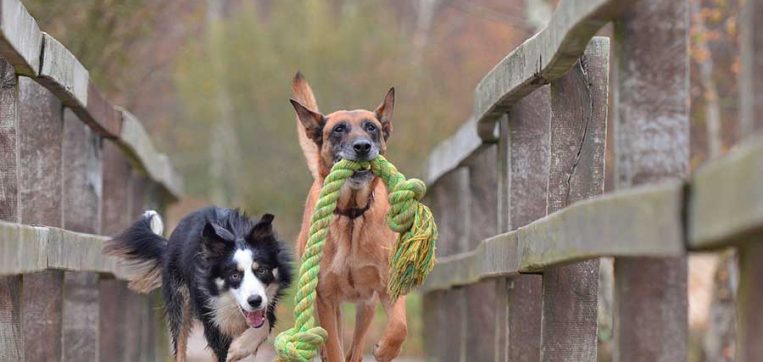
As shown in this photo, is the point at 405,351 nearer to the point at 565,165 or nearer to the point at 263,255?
the point at 263,255

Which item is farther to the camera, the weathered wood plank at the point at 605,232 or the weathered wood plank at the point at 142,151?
the weathered wood plank at the point at 142,151

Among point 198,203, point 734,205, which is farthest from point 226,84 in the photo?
point 734,205

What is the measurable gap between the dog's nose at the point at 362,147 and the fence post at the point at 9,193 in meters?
1.79

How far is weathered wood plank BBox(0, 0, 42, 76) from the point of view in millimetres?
4098

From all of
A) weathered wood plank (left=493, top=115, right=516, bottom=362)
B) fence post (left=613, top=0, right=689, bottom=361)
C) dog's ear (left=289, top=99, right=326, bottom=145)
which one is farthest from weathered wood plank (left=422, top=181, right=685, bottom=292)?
dog's ear (left=289, top=99, right=326, bottom=145)

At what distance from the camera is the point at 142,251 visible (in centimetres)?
714

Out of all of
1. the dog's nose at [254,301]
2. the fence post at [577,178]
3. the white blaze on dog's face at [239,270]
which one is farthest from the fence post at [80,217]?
the fence post at [577,178]

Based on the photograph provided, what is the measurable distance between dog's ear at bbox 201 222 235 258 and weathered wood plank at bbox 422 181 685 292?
5.17 ft

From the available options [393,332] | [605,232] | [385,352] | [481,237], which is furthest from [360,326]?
[605,232]

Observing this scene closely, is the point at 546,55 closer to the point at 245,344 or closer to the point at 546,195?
the point at 546,195

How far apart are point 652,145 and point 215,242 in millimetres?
3334

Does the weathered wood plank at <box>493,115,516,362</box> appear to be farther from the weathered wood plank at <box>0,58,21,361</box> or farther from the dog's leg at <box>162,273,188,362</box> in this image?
the weathered wood plank at <box>0,58,21,361</box>

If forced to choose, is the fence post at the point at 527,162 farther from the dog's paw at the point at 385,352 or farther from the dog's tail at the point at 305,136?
the dog's tail at the point at 305,136

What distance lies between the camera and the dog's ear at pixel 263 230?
634cm
